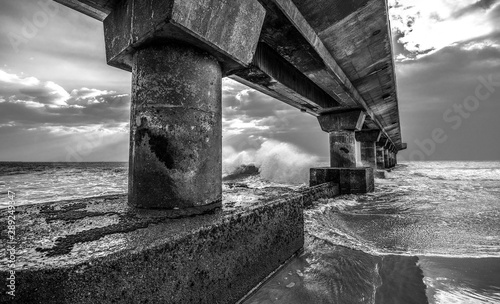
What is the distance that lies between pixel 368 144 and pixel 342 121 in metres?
10.5

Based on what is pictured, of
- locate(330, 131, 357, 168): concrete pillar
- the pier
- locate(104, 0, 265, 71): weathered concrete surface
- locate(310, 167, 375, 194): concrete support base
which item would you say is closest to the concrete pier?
locate(330, 131, 357, 168): concrete pillar

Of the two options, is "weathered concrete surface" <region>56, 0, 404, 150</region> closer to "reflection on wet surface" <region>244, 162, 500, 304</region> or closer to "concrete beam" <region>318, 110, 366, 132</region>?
"concrete beam" <region>318, 110, 366, 132</region>

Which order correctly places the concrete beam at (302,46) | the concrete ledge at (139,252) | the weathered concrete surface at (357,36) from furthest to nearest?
the weathered concrete surface at (357,36) < the concrete beam at (302,46) < the concrete ledge at (139,252)

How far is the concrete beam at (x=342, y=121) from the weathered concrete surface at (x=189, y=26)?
794 cm

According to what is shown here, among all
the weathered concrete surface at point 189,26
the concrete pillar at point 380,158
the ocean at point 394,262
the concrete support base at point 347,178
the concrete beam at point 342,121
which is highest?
the concrete beam at point 342,121

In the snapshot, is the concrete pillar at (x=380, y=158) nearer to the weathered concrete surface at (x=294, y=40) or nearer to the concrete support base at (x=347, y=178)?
the weathered concrete surface at (x=294, y=40)

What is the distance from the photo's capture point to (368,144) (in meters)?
18.5

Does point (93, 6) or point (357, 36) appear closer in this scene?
point (93, 6)

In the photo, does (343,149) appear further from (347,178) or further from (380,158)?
(380,158)

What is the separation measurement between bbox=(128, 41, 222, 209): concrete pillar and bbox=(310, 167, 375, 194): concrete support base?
7239mm

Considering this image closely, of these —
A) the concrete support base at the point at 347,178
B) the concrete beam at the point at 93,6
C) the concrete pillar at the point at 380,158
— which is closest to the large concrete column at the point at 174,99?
the concrete beam at the point at 93,6

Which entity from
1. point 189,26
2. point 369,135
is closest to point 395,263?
point 189,26

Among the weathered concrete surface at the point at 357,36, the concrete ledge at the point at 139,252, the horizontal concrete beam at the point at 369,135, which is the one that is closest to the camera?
the concrete ledge at the point at 139,252

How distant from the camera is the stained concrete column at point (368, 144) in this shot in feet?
57.8
